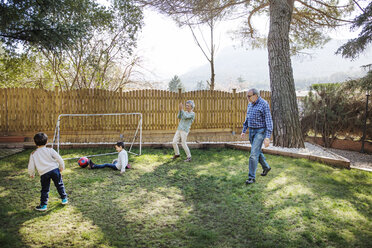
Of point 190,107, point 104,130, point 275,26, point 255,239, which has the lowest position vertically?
point 255,239

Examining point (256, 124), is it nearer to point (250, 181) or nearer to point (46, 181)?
point (250, 181)

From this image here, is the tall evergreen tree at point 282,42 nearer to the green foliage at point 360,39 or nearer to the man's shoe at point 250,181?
the green foliage at point 360,39

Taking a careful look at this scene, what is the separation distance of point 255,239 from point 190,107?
455 cm

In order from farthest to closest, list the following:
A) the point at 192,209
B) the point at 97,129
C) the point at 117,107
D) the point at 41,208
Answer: the point at 117,107 < the point at 97,129 < the point at 192,209 < the point at 41,208

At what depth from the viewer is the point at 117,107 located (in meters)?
10.9

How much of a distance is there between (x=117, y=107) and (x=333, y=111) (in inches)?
376

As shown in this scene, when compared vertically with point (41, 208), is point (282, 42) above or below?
above

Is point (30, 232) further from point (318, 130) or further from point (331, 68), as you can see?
point (331, 68)

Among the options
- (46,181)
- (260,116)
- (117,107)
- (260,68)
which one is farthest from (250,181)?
(260,68)

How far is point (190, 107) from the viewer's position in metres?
7.14

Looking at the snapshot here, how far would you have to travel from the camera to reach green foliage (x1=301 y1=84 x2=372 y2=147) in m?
10.9

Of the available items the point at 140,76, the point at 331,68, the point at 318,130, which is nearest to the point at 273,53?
the point at 318,130

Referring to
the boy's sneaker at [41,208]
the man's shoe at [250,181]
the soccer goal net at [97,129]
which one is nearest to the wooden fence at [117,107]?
the soccer goal net at [97,129]

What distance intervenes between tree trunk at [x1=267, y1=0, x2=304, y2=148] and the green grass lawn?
2475 mm
